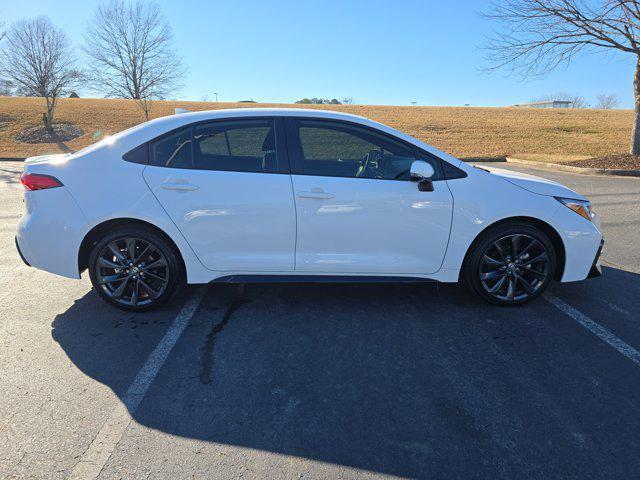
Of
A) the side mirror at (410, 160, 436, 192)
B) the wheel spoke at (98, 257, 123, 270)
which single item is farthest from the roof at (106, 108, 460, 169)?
the wheel spoke at (98, 257, 123, 270)

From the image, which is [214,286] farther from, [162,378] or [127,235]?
[162,378]

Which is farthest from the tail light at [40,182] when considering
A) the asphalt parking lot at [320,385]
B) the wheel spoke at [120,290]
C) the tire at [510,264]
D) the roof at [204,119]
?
the tire at [510,264]

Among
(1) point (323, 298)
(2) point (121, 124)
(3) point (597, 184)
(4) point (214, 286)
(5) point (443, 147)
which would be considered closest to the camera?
(1) point (323, 298)

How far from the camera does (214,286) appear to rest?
431 centimetres

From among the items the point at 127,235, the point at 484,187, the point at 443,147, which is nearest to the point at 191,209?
the point at 127,235

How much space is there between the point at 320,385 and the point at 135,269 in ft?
6.12

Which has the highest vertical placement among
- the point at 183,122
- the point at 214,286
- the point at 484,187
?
the point at 183,122

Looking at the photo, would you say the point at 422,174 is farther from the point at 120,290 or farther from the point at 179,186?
the point at 120,290

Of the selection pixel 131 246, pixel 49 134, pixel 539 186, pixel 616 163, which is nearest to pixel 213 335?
pixel 131 246

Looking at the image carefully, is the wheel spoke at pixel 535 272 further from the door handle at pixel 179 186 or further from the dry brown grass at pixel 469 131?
the dry brown grass at pixel 469 131

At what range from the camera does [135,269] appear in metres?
3.56

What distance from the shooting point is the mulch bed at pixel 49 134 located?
2472 cm

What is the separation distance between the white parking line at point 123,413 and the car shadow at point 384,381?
59mm

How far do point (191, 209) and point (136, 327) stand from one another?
102 centimetres
